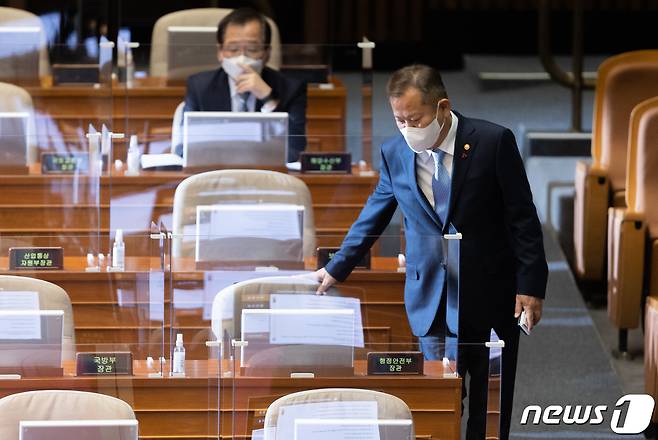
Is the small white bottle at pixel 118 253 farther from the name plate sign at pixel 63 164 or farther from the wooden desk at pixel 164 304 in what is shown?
the name plate sign at pixel 63 164

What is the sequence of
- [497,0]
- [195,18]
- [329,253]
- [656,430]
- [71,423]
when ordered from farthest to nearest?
[497,0] < [195,18] < [656,430] < [329,253] < [71,423]

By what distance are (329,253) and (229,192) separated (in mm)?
796

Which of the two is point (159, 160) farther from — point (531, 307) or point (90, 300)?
point (531, 307)

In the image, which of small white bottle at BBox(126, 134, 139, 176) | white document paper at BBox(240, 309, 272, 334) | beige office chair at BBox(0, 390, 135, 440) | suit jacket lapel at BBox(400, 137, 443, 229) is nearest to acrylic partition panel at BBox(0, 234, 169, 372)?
beige office chair at BBox(0, 390, 135, 440)

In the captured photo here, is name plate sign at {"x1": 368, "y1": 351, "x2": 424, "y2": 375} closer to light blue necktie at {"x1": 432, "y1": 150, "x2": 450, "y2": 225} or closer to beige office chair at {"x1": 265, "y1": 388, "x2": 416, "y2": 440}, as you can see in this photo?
beige office chair at {"x1": 265, "y1": 388, "x2": 416, "y2": 440}

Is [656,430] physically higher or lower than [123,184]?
lower

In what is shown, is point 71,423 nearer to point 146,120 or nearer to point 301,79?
point 146,120

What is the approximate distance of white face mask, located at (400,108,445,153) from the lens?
4.09 m

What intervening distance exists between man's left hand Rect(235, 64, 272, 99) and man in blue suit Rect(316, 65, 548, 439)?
4.65 ft

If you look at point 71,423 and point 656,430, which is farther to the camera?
point 656,430

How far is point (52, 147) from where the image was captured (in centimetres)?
555

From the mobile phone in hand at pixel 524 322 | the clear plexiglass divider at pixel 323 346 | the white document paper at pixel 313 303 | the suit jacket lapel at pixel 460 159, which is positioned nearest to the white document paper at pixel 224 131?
the clear plexiglass divider at pixel 323 346

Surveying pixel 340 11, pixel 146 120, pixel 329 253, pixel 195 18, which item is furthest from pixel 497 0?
pixel 329 253

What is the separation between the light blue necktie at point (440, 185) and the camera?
13.8 ft
